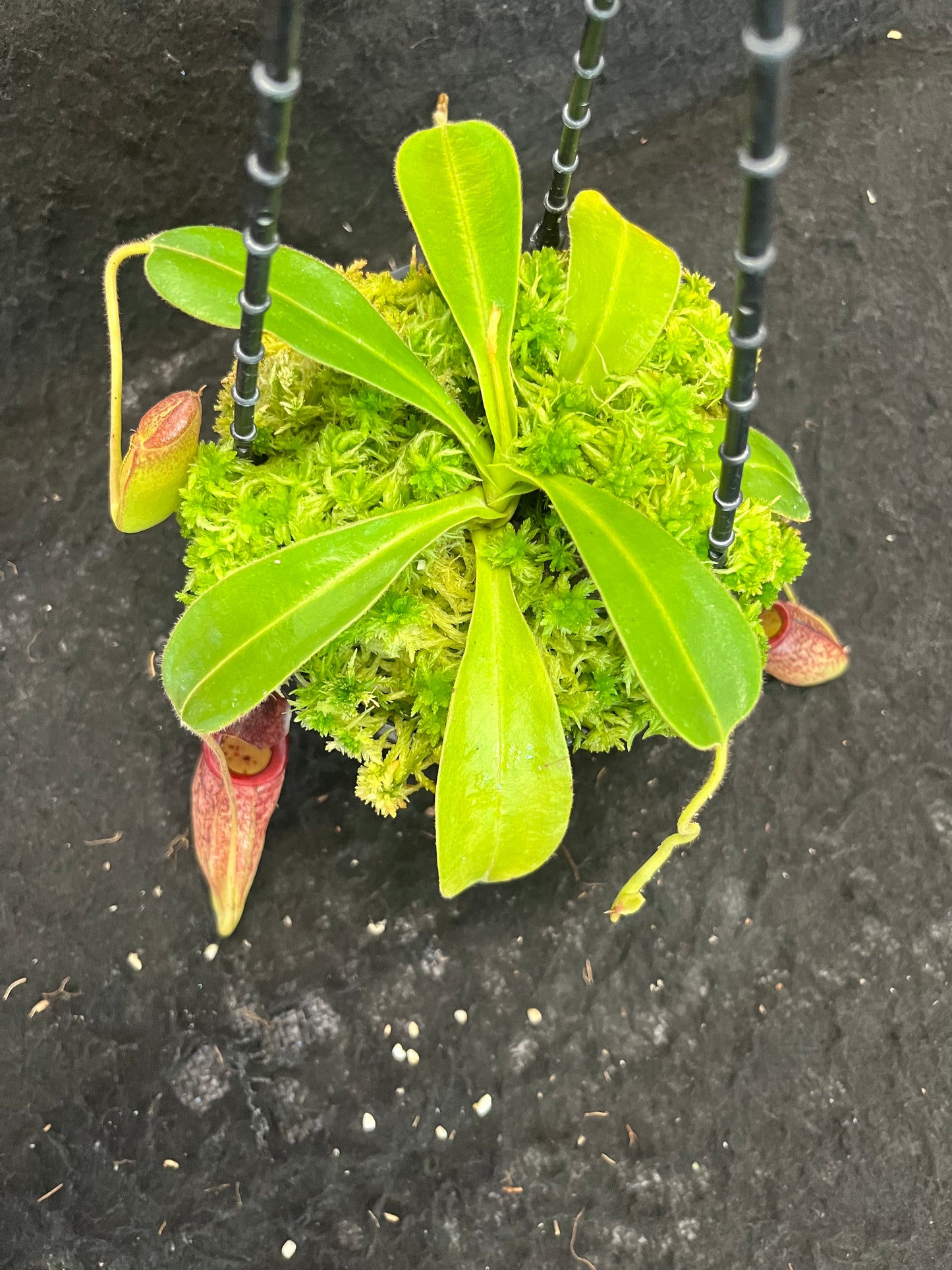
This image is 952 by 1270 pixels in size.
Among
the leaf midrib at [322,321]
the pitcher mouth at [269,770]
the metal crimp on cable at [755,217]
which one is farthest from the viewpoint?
the pitcher mouth at [269,770]

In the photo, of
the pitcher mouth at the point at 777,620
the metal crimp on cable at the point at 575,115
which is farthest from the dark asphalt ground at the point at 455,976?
the metal crimp on cable at the point at 575,115

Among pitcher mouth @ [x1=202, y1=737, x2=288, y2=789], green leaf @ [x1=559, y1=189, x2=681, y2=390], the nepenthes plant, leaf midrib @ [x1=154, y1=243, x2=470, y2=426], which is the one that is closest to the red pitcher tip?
pitcher mouth @ [x1=202, y1=737, x2=288, y2=789]

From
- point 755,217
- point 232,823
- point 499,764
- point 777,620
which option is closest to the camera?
point 755,217

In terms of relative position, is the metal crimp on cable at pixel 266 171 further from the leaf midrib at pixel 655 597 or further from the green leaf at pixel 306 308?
the leaf midrib at pixel 655 597

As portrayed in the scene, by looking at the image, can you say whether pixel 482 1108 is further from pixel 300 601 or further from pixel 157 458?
pixel 157 458

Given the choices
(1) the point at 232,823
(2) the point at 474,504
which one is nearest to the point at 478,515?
(2) the point at 474,504

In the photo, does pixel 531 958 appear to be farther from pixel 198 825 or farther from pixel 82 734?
pixel 82 734

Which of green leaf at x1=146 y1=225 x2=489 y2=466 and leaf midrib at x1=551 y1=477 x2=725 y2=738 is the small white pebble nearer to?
leaf midrib at x1=551 y1=477 x2=725 y2=738
